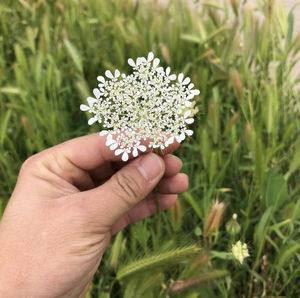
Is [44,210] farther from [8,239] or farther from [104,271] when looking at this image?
[104,271]

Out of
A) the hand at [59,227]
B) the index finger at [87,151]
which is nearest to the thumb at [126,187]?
the hand at [59,227]

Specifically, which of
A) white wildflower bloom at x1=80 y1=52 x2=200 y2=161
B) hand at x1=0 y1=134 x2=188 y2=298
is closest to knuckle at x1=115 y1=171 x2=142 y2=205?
hand at x1=0 y1=134 x2=188 y2=298

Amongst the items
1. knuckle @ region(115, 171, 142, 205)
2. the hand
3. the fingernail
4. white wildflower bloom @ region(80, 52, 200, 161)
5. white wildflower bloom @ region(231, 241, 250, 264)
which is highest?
white wildflower bloom @ region(80, 52, 200, 161)

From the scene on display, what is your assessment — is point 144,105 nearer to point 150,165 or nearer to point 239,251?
point 150,165

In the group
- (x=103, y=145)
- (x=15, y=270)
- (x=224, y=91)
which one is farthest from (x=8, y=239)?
(x=224, y=91)

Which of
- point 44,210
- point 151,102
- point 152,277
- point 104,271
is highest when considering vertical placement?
point 151,102

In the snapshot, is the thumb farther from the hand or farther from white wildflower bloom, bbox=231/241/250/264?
white wildflower bloom, bbox=231/241/250/264

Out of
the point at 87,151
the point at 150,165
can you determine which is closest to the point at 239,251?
the point at 150,165
